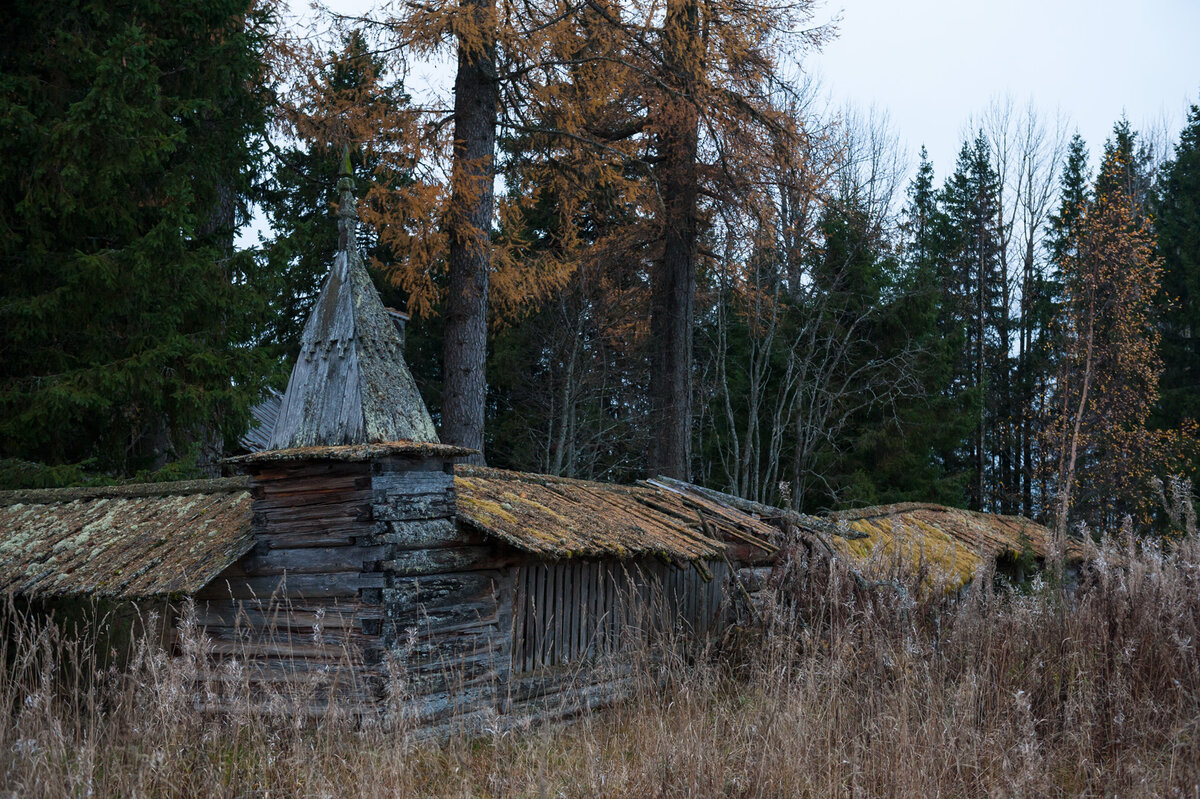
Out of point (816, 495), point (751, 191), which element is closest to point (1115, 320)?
Result: point (816, 495)

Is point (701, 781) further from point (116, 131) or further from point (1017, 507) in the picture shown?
point (1017, 507)

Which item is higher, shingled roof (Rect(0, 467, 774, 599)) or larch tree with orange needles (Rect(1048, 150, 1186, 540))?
larch tree with orange needles (Rect(1048, 150, 1186, 540))

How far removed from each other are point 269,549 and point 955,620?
492 centimetres

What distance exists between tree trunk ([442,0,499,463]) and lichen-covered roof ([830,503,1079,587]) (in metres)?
5.07

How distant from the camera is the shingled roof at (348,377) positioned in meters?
6.82

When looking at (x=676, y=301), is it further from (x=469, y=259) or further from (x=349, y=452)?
(x=349, y=452)

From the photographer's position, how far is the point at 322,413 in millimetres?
6926

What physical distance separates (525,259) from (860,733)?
31.0ft

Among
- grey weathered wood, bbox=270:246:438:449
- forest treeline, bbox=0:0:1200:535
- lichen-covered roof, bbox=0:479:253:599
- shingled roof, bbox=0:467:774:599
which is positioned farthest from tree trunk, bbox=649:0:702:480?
grey weathered wood, bbox=270:246:438:449

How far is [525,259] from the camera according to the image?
13.4 meters

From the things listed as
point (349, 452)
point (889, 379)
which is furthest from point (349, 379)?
point (889, 379)

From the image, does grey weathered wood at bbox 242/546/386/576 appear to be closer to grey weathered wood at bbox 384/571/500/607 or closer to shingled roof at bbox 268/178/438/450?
grey weathered wood at bbox 384/571/500/607

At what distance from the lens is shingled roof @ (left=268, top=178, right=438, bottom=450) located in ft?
22.4

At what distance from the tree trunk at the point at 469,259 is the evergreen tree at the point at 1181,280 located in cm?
2370
